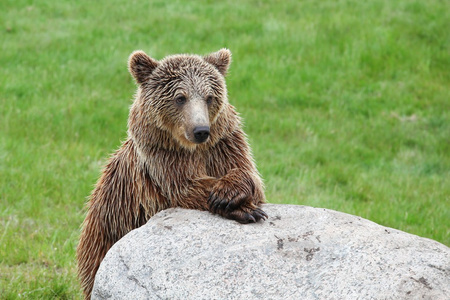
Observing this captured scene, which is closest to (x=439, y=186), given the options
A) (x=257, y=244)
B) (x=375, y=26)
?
(x=375, y=26)

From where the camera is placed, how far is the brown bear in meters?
4.93

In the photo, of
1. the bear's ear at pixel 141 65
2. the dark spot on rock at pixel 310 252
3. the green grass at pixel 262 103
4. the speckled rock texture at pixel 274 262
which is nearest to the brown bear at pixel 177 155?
the bear's ear at pixel 141 65

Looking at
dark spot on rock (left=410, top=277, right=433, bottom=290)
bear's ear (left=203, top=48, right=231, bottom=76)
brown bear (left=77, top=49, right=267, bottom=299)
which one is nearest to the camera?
dark spot on rock (left=410, top=277, right=433, bottom=290)

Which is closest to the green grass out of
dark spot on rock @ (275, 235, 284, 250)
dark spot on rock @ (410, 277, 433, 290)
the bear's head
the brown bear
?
the brown bear

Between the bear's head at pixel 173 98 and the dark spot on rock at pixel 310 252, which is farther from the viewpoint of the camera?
the bear's head at pixel 173 98

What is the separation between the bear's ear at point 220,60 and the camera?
5.39 meters

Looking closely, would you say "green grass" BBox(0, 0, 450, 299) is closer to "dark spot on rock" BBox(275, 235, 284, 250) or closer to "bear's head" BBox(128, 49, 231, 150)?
"bear's head" BBox(128, 49, 231, 150)

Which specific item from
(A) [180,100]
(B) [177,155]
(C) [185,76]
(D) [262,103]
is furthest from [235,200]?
(D) [262,103]

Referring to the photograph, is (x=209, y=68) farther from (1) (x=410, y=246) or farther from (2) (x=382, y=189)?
(2) (x=382, y=189)

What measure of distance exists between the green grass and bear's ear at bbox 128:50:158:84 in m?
2.24

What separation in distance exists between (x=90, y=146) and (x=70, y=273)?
10.7ft

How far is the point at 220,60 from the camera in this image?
17.8 feet

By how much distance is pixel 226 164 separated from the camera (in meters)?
5.33

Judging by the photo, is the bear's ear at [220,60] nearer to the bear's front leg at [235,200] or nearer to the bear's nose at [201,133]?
the bear's nose at [201,133]
